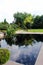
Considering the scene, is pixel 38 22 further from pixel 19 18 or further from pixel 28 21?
pixel 19 18

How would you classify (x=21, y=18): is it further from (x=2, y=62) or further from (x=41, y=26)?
(x=2, y=62)

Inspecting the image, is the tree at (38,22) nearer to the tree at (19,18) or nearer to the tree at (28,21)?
the tree at (28,21)

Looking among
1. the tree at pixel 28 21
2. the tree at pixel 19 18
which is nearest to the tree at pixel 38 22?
the tree at pixel 28 21

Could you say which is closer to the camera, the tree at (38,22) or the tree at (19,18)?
the tree at (38,22)

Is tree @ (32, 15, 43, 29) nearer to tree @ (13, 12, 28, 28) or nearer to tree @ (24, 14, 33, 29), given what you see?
tree @ (24, 14, 33, 29)

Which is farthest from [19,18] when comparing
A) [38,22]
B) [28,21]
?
[38,22]

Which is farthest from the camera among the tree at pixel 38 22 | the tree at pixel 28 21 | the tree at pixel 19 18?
the tree at pixel 19 18

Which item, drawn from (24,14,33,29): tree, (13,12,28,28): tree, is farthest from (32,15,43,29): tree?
(13,12,28,28): tree

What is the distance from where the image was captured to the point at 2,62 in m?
7.27

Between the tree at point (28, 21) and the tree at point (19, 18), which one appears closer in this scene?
the tree at point (28, 21)

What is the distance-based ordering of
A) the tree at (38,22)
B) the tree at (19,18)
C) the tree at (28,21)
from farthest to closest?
the tree at (19,18), the tree at (28,21), the tree at (38,22)

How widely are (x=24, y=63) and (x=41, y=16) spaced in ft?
66.3

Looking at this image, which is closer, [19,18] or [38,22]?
[38,22]

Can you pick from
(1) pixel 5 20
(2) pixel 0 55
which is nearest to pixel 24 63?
(2) pixel 0 55
